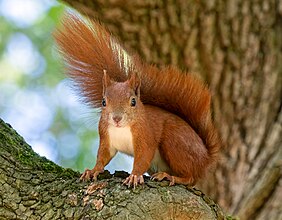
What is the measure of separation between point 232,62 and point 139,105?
0.81 metres

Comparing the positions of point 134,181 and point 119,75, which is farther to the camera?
point 119,75

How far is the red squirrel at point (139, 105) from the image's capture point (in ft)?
5.36

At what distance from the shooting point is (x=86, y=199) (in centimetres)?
142

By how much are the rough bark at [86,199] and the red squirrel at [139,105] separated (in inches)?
3.3

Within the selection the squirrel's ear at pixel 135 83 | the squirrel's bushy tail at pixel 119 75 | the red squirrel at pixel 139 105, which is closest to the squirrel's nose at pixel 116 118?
the red squirrel at pixel 139 105

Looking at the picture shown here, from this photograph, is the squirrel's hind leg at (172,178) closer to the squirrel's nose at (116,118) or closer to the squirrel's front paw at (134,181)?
the squirrel's front paw at (134,181)

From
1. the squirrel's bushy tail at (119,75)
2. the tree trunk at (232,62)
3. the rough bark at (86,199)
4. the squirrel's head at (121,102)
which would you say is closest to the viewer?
the rough bark at (86,199)

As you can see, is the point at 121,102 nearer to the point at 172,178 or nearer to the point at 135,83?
the point at 135,83

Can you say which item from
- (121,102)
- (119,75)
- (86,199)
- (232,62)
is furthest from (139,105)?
(232,62)

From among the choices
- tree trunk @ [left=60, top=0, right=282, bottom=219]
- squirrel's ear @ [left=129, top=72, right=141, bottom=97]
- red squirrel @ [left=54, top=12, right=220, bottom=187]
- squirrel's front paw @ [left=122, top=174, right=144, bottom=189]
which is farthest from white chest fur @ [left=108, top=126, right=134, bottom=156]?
tree trunk @ [left=60, top=0, right=282, bottom=219]

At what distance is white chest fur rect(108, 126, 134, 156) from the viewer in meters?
1.65

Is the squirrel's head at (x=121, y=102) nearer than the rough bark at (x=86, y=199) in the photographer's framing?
No

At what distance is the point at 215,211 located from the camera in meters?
1.48

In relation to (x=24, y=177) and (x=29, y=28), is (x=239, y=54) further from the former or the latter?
(x=29, y=28)
